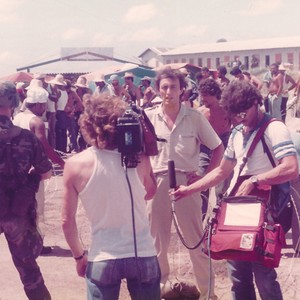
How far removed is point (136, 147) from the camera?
3.43 metres

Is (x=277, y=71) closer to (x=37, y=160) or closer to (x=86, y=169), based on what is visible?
(x=37, y=160)

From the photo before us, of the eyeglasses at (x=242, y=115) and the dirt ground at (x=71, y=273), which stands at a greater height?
the eyeglasses at (x=242, y=115)

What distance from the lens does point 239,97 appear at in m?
4.36

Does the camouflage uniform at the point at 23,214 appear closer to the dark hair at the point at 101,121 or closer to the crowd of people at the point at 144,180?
the crowd of people at the point at 144,180

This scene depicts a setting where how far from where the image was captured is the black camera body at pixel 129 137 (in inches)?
133

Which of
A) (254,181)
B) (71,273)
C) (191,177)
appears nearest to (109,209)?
(254,181)

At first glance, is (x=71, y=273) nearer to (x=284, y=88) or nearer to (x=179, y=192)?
(x=179, y=192)

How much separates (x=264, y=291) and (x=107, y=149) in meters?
1.52

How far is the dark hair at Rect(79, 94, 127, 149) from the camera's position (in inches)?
136

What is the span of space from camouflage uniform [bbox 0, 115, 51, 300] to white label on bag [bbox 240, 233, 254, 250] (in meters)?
1.49

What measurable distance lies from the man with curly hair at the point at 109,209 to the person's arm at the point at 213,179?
1.32 m

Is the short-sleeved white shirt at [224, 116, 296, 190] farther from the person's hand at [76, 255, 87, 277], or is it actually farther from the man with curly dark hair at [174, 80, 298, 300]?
the person's hand at [76, 255, 87, 277]

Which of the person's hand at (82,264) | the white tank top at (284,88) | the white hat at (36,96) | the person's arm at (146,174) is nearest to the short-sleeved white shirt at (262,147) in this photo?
the person's arm at (146,174)

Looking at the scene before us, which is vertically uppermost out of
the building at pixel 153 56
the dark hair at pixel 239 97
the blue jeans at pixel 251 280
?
the dark hair at pixel 239 97
